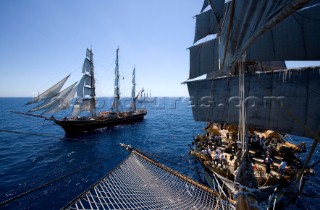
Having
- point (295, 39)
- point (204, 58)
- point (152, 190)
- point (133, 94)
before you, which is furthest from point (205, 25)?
point (133, 94)

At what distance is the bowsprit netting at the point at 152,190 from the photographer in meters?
6.99

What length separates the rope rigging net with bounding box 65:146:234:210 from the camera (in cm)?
Answer: 699

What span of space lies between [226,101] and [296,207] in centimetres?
1004

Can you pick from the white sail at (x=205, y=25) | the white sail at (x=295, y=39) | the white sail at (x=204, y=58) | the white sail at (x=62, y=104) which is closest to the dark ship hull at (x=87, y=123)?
the white sail at (x=62, y=104)

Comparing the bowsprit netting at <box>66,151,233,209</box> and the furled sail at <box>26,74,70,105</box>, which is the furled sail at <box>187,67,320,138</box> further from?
the furled sail at <box>26,74,70,105</box>

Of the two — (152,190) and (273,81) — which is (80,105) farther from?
(273,81)

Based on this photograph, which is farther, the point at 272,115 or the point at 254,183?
the point at 272,115

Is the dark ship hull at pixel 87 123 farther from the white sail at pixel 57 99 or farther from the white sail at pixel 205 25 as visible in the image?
the white sail at pixel 205 25

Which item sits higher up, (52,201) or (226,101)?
(226,101)

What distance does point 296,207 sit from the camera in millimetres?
13773

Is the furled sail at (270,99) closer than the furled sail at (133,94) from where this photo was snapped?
Yes

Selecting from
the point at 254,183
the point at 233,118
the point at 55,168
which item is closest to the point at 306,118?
the point at 233,118

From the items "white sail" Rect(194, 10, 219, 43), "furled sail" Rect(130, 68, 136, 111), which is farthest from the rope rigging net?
"furled sail" Rect(130, 68, 136, 111)

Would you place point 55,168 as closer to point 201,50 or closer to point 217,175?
point 217,175
